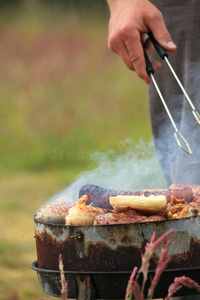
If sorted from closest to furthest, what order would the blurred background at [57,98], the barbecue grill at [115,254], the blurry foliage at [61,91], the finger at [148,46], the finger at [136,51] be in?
1. the barbecue grill at [115,254]
2. the finger at [136,51]
3. the finger at [148,46]
4. the blurred background at [57,98]
5. the blurry foliage at [61,91]

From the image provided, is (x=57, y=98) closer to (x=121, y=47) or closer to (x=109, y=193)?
(x=121, y=47)

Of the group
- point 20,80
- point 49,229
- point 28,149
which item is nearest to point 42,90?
point 20,80

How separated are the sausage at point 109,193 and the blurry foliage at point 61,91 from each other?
232 inches

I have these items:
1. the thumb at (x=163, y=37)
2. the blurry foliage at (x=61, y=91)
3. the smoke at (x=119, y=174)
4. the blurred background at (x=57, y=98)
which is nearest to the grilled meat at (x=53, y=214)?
the smoke at (x=119, y=174)

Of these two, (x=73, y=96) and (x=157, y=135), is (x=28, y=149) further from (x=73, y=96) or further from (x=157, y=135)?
(x=157, y=135)

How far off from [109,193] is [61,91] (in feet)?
24.6

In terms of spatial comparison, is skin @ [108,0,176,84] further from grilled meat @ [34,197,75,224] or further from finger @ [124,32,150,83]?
grilled meat @ [34,197,75,224]

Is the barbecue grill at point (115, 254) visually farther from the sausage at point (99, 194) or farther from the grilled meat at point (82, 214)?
the sausage at point (99, 194)

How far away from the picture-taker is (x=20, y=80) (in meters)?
9.71

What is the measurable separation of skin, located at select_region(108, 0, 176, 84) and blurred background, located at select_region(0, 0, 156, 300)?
4306 millimetres

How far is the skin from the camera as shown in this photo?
2359mm

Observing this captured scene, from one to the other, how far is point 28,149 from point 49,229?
6.71 metres

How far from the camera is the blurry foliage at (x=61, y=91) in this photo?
8523 millimetres

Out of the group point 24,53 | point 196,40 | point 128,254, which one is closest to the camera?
point 128,254
